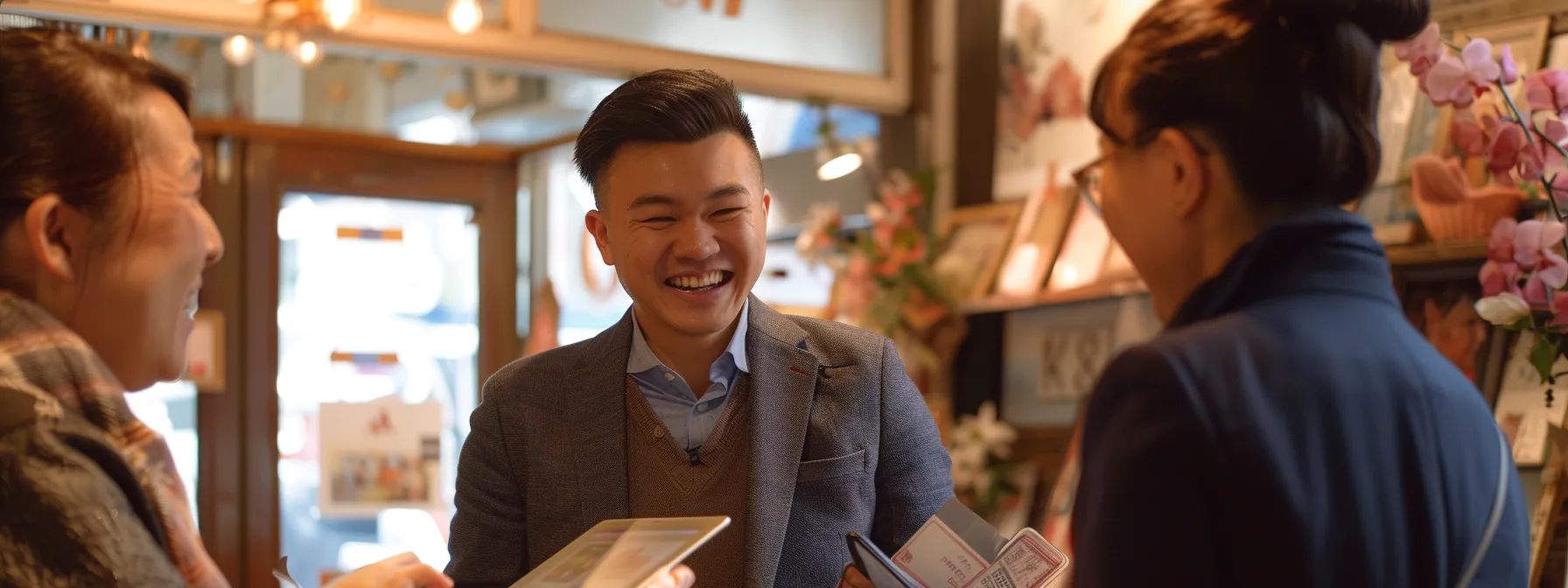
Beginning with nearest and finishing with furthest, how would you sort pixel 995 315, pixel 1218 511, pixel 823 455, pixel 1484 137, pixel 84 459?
1. pixel 1218 511
2. pixel 84 459
3. pixel 823 455
4. pixel 1484 137
5. pixel 995 315

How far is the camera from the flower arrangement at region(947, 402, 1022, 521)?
4.41 metres

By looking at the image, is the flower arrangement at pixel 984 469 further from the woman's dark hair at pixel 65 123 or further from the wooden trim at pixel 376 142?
the woman's dark hair at pixel 65 123

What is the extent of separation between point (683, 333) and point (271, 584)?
3.95 metres

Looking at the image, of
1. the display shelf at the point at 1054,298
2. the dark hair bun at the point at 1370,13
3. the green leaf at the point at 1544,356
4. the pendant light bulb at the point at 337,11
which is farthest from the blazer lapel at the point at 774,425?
the pendant light bulb at the point at 337,11

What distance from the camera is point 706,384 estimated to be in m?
1.96

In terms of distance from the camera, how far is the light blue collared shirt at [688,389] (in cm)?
193

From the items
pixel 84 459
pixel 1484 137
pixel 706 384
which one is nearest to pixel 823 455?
pixel 706 384

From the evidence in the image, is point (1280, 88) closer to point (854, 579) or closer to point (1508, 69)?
point (854, 579)

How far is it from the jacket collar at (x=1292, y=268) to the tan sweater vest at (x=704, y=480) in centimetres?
83

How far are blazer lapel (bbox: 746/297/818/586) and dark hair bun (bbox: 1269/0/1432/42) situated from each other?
2.97 feet

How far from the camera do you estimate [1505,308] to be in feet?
6.77

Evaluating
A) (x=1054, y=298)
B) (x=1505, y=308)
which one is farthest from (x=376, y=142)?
(x=1505, y=308)

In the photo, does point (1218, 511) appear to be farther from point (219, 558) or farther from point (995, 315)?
point (219, 558)

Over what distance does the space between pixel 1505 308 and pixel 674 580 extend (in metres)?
1.34
